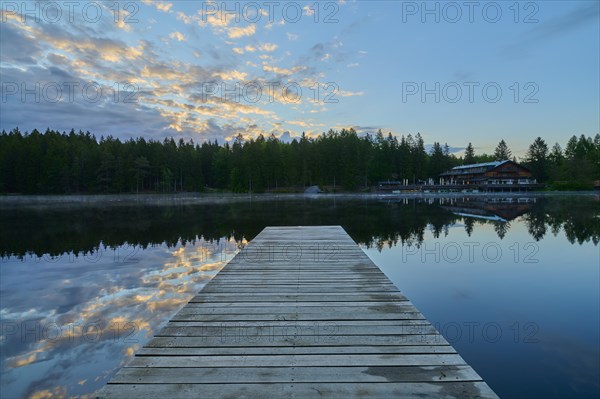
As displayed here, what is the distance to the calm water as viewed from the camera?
4.99m

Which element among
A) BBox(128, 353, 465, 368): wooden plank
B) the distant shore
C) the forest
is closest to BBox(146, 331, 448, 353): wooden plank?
BBox(128, 353, 465, 368): wooden plank

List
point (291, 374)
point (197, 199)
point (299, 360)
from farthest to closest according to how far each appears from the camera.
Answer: point (197, 199)
point (299, 360)
point (291, 374)

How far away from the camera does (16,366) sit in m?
5.07

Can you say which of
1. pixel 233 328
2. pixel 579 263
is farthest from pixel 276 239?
pixel 579 263

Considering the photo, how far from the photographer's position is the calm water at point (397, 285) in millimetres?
4992

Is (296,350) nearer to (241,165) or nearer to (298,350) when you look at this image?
(298,350)

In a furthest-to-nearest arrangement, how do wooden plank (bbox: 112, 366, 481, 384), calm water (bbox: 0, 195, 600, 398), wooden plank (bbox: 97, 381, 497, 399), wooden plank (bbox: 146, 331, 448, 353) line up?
calm water (bbox: 0, 195, 600, 398) < wooden plank (bbox: 146, 331, 448, 353) < wooden plank (bbox: 112, 366, 481, 384) < wooden plank (bbox: 97, 381, 497, 399)

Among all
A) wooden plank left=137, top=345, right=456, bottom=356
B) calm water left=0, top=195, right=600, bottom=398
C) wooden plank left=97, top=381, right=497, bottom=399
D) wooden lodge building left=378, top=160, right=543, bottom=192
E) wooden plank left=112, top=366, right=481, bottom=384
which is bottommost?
calm water left=0, top=195, right=600, bottom=398

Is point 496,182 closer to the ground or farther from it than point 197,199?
farther from it

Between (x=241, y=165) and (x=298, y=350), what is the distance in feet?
252

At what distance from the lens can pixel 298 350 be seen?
3758 mm

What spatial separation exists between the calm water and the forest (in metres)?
59.9

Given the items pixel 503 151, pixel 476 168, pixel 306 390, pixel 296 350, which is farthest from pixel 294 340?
pixel 503 151

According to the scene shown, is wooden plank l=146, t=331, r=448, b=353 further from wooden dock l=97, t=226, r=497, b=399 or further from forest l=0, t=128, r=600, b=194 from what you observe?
forest l=0, t=128, r=600, b=194
